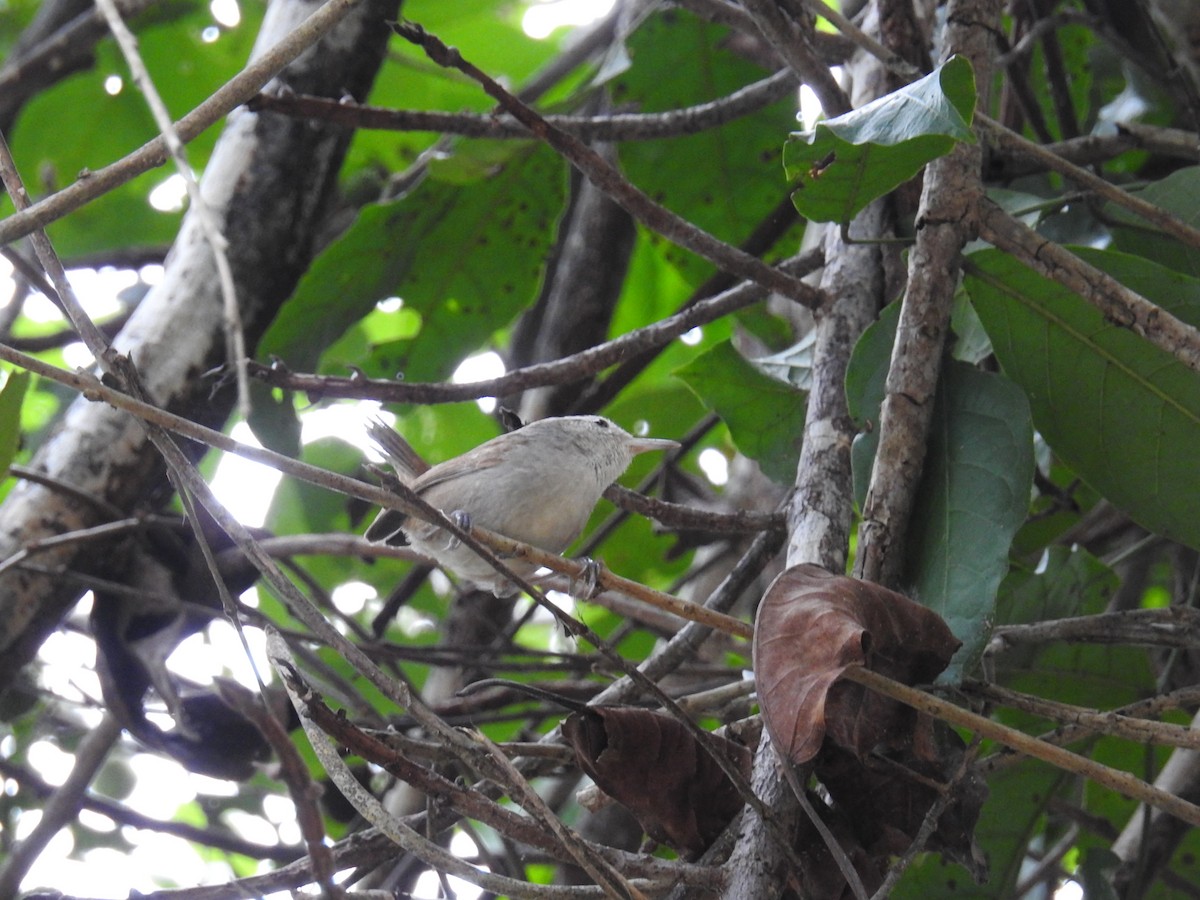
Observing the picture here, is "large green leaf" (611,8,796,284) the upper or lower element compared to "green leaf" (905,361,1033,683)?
upper

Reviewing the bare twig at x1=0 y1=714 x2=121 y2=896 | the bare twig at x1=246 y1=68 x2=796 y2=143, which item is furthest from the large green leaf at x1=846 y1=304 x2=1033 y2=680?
the bare twig at x1=0 y1=714 x2=121 y2=896

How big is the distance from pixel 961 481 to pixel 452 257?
2175 millimetres

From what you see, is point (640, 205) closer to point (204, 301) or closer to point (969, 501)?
point (969, 501)

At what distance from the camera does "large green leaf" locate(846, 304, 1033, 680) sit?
2107mm

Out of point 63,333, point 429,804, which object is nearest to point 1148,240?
point 429,804

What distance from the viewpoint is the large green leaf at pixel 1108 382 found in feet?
7.70

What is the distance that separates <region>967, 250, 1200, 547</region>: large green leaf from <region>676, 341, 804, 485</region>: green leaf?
0.57 m

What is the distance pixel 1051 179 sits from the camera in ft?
12.2

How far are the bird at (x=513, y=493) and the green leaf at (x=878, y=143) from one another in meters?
1.19

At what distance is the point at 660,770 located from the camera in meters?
2.05

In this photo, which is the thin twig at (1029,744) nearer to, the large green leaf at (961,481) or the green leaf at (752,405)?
the large green leaf at (961,481)

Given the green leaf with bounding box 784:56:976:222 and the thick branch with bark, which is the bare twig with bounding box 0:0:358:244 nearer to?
the green leaf with bounding box 784:56:976:222

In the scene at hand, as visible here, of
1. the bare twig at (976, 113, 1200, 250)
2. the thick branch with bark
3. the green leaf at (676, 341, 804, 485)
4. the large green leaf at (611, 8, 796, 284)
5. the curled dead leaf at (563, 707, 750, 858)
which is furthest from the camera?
the large green leaf at (611, 8, 796, 284)

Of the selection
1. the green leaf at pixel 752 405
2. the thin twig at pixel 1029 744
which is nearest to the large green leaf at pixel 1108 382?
the green leaf at pixel 752 405
